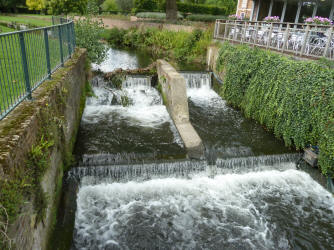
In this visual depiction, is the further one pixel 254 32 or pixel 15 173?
pixel 254 32

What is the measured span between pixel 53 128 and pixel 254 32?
10.7 metres

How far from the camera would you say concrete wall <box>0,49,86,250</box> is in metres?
3.08

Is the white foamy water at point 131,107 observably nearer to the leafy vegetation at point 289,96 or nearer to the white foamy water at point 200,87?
the white foamy water at point 200,87

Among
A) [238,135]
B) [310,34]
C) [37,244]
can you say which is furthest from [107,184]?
[310,34]

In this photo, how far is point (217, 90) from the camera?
13.7 metres

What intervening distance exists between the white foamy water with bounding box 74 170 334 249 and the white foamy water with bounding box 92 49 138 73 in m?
10.7

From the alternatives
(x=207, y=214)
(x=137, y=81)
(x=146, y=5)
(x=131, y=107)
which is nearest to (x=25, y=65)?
(x=207, y=214)

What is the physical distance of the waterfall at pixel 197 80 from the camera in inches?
552

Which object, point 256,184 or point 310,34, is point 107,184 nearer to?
point 256,184

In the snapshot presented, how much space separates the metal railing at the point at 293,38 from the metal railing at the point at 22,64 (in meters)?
8.22

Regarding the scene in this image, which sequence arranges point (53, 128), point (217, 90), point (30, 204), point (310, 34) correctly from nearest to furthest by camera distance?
1. point (30, 204)
2. point (53, 128)
3. point (310, 34)
4. point (217, 90)

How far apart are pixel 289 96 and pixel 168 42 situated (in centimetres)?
1494

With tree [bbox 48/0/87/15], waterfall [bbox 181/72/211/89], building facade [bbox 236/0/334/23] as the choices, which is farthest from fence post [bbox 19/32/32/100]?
tree [bbox 48/0/87/15]

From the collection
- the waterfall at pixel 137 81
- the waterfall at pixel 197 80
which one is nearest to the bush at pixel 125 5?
the waterfall at pixel 197 80
